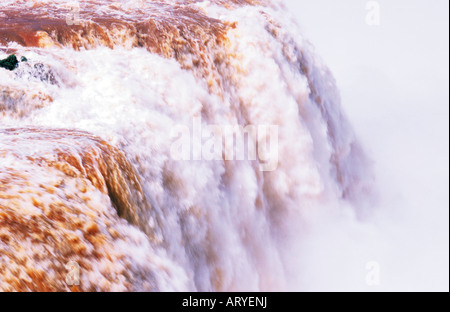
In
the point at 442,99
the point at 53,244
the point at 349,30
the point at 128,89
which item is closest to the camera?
the point at 53,244

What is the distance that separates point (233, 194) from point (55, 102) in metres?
2.93

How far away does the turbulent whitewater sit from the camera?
13.8ft

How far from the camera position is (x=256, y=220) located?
8.23 metres

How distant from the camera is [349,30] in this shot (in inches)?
1212

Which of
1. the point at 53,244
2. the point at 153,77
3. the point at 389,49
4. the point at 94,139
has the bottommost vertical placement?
the point at 53,244

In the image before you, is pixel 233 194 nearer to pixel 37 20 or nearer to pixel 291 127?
pixel 291 127

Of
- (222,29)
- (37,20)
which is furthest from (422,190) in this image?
(37,20)

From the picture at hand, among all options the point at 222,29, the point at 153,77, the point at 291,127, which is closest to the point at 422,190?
the point at 291,127

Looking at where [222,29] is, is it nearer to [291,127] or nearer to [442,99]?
[291,127]

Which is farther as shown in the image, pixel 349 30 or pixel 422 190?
pixel 349 30

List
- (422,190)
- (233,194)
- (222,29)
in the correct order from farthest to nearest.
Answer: (422,190)
(222,29)
(233,194)

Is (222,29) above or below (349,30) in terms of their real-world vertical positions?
below

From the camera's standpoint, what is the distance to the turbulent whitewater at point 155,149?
4.20m

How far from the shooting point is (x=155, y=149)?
6.21 meters
